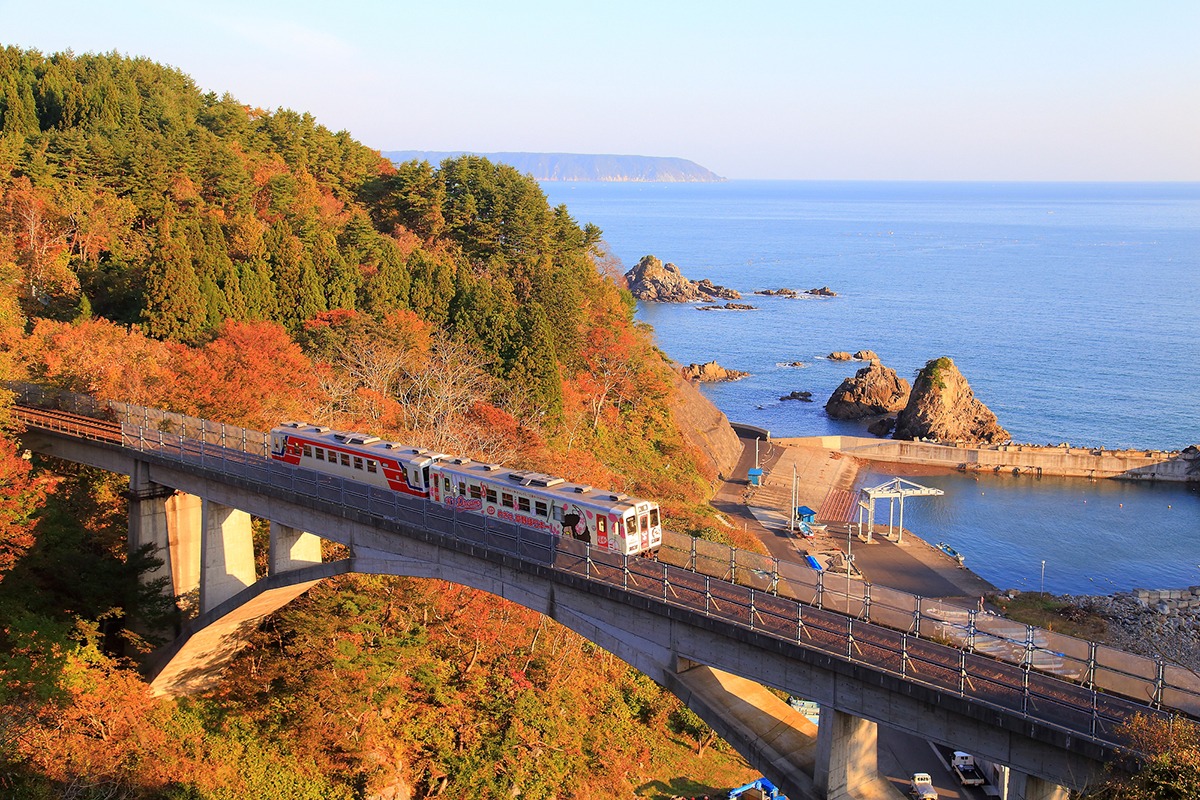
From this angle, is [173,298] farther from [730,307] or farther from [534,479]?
[730,307]

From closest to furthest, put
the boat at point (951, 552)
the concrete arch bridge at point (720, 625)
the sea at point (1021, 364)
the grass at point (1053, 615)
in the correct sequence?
1. the concrete arch bridge at point (720, 625)
2. the grass at point (1053, 615)
3. the boat at point (951, 552)
4. the sea at point (1021, 364)

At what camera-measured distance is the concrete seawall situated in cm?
7238

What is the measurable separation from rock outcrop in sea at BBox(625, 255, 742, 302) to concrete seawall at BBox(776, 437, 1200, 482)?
80065 millimetres

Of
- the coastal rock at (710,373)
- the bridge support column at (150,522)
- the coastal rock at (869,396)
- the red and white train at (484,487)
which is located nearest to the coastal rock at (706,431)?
the coastal rock at (869,396)

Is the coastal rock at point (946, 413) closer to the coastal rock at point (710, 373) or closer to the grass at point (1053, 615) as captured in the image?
the coastal rock at point (710, 373)

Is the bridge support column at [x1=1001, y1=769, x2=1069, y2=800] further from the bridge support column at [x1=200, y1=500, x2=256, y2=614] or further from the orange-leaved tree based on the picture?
the orange-leaved tree

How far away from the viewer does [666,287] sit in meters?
154

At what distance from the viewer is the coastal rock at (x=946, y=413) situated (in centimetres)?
7919

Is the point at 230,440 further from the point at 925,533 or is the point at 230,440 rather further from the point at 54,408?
the point at 925,533

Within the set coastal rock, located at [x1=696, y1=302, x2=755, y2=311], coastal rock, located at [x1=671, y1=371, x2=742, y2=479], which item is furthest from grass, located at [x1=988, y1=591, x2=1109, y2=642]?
coastal rock, located at [x1=696, y1=302, x2=755, y2=311]

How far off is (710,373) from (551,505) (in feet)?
260

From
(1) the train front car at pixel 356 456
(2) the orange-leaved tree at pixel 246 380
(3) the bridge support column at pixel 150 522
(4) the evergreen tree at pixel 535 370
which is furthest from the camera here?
(4) the evergreen tree at pixel 535 370

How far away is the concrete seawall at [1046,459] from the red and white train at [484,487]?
51123 millimetres

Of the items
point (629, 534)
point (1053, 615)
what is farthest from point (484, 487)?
point (1053, 615)
